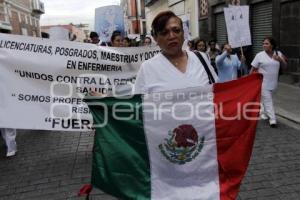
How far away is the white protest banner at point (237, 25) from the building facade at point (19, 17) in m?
28.3

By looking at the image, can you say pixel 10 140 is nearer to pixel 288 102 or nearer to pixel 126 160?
pixel 126 160

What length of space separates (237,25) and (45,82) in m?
3.91

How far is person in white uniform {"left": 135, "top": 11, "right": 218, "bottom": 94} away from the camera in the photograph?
288 cm

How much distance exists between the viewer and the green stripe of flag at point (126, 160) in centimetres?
308

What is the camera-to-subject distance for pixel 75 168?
5.45 m

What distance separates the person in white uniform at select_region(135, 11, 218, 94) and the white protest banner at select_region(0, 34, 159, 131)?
2.72 m

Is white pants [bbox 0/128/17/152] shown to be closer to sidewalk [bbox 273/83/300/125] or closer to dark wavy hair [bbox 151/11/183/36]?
dark wavy hair [bbox 151/11/183/36]

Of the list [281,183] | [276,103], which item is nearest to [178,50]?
[281,183]

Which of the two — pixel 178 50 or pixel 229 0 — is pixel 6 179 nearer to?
pixel 178 50

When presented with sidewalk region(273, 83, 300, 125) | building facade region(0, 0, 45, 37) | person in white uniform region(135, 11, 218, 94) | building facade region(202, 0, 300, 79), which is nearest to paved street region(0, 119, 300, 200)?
sidewalk region(273, 83, 300, 125)

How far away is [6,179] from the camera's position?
5.23 metres

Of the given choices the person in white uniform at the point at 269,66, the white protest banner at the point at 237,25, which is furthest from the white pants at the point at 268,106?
the white protest banner at the point at 237,25

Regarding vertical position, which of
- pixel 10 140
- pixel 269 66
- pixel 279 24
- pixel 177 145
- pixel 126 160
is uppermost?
pixel 279 24

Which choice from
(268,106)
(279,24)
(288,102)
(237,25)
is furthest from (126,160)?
(279,24)
